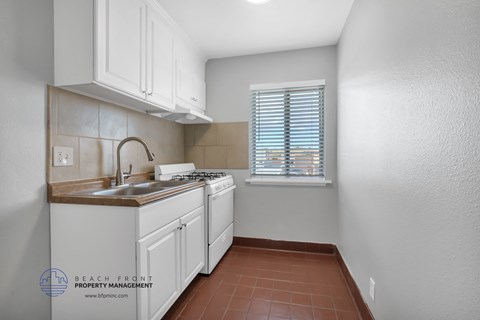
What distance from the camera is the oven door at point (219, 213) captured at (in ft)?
6.95

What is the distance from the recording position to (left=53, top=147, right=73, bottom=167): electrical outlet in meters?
→ 1.35

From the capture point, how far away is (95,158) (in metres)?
1.64

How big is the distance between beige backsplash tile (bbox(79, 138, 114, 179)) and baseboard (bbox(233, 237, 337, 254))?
1.75 m

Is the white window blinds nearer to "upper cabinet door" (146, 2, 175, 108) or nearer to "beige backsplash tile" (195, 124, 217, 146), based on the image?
"beige backsplash tile" (195, 124, 217, 146)

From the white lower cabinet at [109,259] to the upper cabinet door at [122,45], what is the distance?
0.80 meters

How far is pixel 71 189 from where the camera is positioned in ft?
4.69

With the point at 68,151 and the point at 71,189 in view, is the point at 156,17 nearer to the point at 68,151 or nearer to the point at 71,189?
the point at 68,151

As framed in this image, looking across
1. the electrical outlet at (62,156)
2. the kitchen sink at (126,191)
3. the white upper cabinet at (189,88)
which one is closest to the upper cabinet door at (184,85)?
the white upper cabinet at (189,88)

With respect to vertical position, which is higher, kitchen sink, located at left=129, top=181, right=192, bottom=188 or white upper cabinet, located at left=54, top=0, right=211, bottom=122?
white upper cabinet, located at left=54, top=0, right=211, bottom=122

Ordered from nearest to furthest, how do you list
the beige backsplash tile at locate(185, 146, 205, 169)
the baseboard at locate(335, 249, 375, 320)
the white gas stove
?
the baseboard at locate(335, 249, 375, 320)
the white gas stove
the beige backsplash tile at locate(185, 146, 205, 169)

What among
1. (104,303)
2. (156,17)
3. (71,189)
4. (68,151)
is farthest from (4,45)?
(104,303)

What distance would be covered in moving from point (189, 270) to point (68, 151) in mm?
1197

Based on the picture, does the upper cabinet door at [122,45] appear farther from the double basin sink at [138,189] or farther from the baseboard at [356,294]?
the baseboard at [356,294]

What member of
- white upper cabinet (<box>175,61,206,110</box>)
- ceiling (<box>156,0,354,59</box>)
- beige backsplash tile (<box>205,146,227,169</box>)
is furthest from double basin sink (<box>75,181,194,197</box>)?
ceiling (<box>156,0,354,59</box>)
